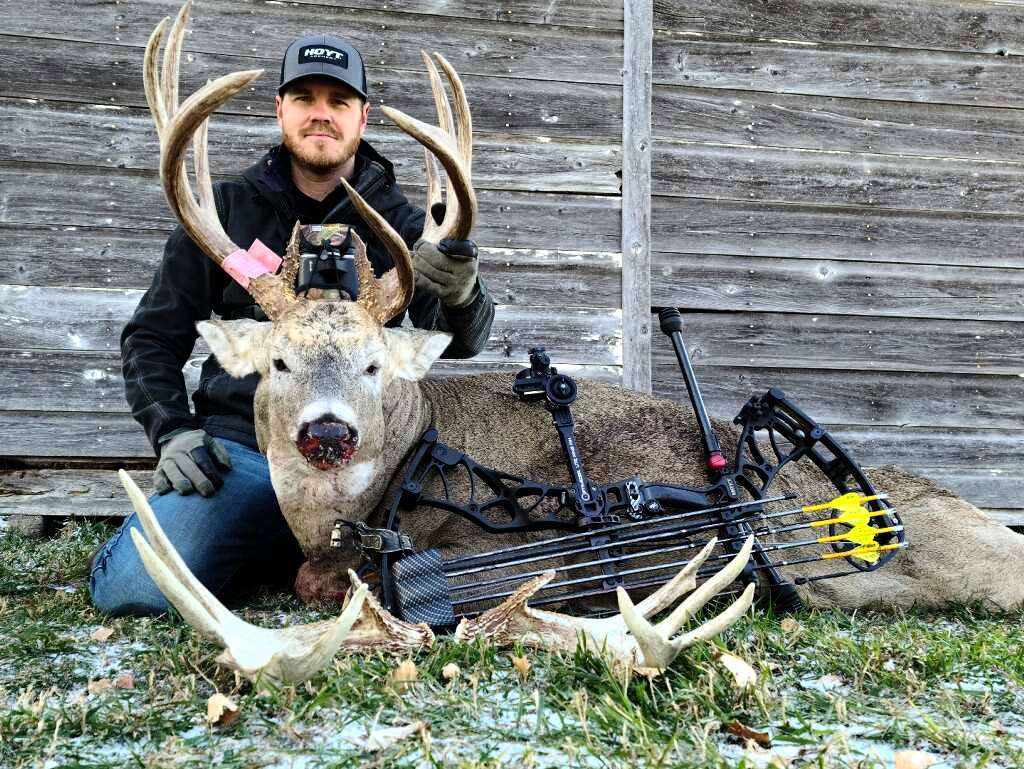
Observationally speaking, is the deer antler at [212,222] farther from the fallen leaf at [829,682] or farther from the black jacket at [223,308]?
the fallen leaf at [829,682]

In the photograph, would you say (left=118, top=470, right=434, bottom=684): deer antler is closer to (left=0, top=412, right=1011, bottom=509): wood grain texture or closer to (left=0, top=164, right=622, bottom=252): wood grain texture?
(left=0, top=164, right=622, bottom=252): wood grain texture

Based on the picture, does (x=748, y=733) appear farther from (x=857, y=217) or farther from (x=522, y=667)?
(x=857, y=217)

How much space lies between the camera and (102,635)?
3.43 m

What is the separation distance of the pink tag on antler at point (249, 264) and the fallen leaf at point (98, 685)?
1673 mm

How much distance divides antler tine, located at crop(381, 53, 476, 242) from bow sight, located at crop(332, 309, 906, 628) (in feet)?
2.08

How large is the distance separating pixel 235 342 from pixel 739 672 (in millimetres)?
2356

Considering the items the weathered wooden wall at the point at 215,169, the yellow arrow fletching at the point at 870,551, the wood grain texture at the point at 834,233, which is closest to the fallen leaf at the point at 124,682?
the yellow arrow fletching at the point at 870,551

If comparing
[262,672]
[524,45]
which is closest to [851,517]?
[262,672]

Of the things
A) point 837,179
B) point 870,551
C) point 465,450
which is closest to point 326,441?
point 465,450

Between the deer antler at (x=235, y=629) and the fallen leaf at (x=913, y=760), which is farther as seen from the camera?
the deer antler at (x=235, y=629)

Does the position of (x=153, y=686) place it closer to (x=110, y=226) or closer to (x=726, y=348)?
(x=110, y=226)

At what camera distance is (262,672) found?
7.79ft

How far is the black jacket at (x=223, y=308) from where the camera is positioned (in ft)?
14.2

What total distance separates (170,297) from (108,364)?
145 centimetres
